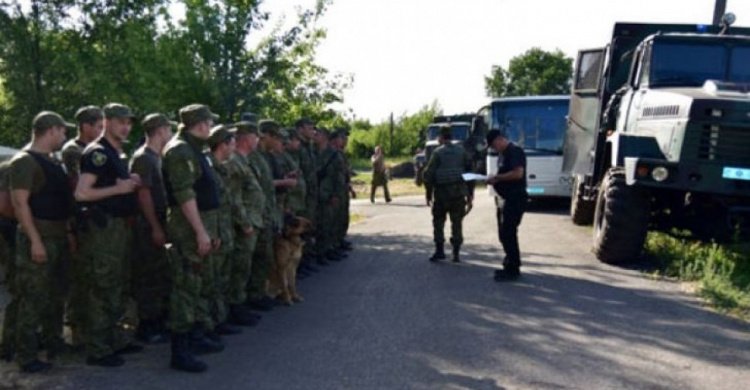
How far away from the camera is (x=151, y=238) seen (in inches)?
271

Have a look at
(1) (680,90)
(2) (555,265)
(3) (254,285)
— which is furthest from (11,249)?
(1) (680,90)

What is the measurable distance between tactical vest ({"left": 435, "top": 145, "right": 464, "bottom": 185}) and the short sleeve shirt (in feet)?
15.7

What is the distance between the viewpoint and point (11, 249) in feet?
20.6

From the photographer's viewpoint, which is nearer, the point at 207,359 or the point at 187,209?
the point at 187,209

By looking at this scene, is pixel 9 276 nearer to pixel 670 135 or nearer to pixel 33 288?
pixel 33 288

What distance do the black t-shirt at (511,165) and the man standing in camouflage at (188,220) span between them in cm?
413

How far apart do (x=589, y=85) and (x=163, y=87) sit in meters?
6.93

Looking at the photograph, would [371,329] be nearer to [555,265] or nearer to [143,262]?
Result: [143,262]

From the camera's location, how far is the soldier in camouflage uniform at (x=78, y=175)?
20.8ft

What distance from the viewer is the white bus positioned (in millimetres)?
18875

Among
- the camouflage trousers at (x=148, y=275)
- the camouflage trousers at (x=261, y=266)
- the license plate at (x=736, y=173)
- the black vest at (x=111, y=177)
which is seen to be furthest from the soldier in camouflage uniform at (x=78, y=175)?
the license plate at (x=736, y=173)

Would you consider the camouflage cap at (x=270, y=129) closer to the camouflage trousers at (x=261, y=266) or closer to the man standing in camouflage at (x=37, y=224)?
the camouflage trousers at (x=261, y=266)

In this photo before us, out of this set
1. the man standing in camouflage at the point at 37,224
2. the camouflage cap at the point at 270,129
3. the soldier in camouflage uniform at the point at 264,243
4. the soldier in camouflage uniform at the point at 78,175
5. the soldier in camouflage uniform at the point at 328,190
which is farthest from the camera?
the soldier in camouflage uniform at the point at 328,190

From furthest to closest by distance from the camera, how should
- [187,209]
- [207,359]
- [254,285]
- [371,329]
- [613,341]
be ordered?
[254,285], [371,329], [613,341], [207,359], [187,209]
